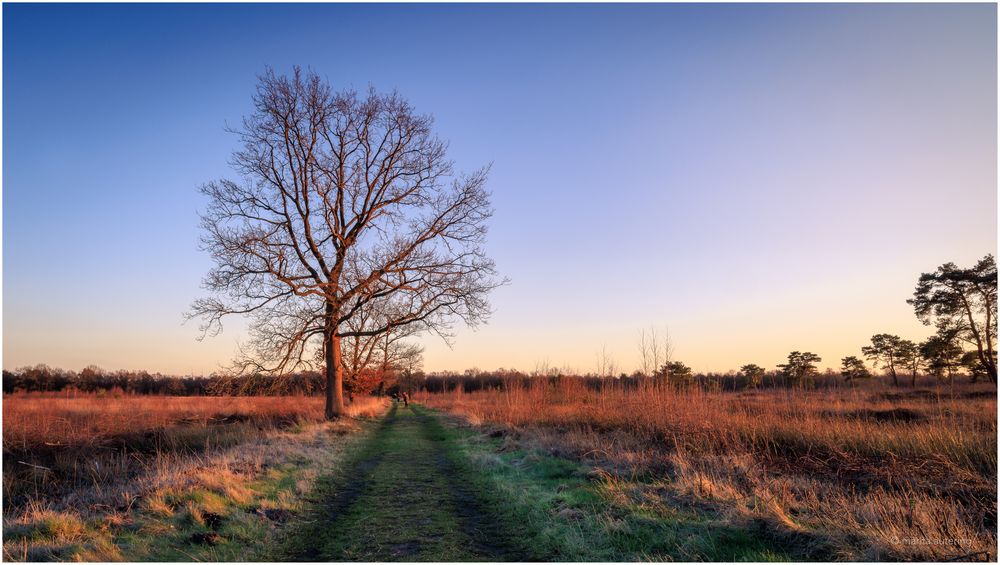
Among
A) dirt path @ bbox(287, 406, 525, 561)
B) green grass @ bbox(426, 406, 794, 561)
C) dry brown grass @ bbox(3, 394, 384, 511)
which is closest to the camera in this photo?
green grass @ bbox(426, 406, 794, 561)

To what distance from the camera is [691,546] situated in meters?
4.88

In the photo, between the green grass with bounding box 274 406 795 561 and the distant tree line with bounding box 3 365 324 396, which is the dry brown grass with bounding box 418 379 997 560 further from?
the distant tree line with bounding box 3 365 324 396

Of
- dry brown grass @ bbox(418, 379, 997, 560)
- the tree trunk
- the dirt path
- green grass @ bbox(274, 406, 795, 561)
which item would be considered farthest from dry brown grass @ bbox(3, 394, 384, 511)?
dry brown grass @ bbox(418, 379, 997, 560)

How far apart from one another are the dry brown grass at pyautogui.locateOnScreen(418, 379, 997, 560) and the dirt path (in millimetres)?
1988

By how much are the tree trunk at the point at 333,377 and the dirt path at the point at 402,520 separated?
32.0 feet

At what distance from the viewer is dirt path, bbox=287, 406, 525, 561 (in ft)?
17.2

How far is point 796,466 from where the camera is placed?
8844 mm

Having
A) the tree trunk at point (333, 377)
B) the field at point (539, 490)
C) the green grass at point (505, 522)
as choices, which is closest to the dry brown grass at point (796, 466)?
the field at point (539, 490)

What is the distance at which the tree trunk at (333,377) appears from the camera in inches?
785

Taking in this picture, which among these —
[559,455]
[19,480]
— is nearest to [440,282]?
[559,455]

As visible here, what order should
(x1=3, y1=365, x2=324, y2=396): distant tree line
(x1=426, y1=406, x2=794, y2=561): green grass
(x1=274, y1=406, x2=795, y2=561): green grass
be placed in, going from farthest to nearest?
1. (x1=3, y1=365, x2=324, y2=396): distant tree line
2. (x1=274, y1=406, x2=795, y2=561): green grass
3. (x1=426, y1=406, x2=794, y2=561): green grass

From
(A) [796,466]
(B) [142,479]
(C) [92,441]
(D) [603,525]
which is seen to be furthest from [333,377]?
(D) [603,525]

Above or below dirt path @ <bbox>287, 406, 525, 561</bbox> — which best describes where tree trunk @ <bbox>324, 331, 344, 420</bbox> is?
above

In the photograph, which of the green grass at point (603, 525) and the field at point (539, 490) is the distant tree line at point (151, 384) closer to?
the field at point (539, 490)
